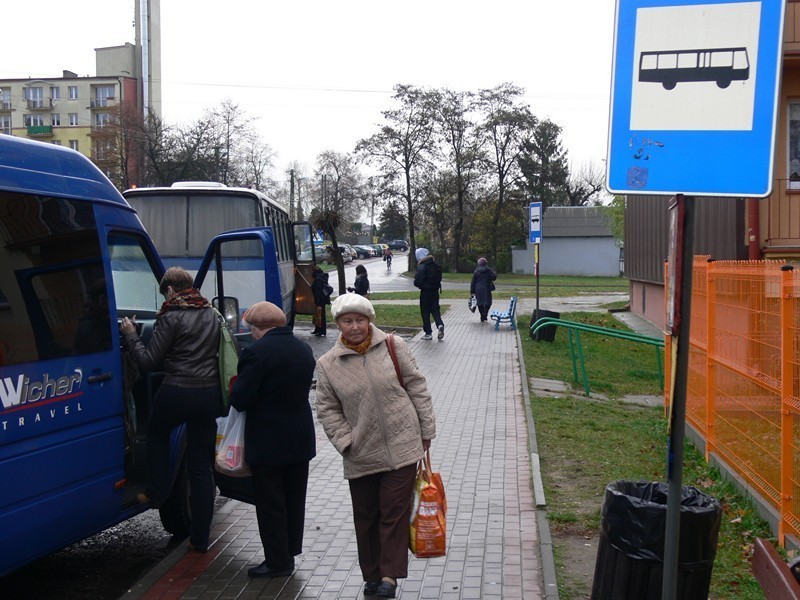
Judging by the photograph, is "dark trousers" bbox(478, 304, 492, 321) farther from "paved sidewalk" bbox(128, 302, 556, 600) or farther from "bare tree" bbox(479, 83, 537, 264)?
"bare tree" bbox(479, 83, 537, 264)

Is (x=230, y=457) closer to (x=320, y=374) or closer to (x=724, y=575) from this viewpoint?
(x=320, y=374)

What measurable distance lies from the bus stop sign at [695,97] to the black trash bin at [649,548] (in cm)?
157

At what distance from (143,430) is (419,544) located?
2.57 m

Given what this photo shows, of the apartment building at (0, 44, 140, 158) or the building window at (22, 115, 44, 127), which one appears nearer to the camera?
the apartment building at (0, 44, 140, 158)

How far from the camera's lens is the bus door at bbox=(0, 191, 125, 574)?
482 cm

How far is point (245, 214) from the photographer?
18.8 meters

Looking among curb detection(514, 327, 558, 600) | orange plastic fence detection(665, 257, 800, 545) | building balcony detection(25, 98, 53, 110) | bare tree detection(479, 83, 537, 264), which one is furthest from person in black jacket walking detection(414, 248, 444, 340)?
building balcony detection(25, 98, 53, 110)

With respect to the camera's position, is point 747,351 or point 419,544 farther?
point 747,351

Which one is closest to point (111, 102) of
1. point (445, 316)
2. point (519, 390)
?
point (445, 316)

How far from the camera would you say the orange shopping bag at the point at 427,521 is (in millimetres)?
5289

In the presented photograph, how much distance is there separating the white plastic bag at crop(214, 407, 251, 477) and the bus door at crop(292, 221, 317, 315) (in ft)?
58.4

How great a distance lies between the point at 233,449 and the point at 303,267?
67.0 ft

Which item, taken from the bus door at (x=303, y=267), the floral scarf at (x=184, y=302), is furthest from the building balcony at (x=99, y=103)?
the floral scarf at (x=184, y=302)

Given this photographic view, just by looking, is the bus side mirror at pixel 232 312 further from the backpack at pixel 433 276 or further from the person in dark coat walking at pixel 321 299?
the person in dark coat walking at pixel 321 299
